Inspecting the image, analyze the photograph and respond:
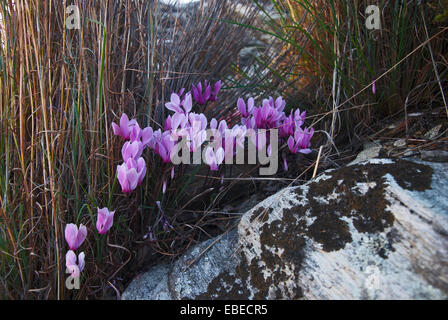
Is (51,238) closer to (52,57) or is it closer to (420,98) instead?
(52,57)

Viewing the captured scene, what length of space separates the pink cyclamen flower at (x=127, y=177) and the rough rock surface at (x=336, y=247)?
32cm

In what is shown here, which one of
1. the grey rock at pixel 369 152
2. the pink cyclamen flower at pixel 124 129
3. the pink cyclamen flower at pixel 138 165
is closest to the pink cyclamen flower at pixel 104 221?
the pink cyclamen flower at pixel 138 165

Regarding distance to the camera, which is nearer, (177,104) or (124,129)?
(124,129)

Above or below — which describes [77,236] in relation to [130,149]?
below

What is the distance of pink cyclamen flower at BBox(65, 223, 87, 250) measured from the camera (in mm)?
1268

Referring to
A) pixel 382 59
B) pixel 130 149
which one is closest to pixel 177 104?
pixel 130 149

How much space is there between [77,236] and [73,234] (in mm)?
16

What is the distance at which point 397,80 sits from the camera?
1757 millimetres

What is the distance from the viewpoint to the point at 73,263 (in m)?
1.27

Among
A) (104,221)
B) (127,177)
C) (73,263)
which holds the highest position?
(127,177)

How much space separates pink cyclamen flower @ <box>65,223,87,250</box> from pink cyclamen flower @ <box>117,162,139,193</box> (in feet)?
0.52

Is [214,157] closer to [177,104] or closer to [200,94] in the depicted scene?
[177,104]

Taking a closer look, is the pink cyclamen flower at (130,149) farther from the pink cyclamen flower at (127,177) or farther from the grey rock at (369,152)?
the grey rock at (369,152)

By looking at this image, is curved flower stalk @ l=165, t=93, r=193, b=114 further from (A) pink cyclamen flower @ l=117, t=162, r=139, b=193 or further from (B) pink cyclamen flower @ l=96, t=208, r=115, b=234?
(B) pink cyclamen flower @ l=96, t=208, r=115, b=234
